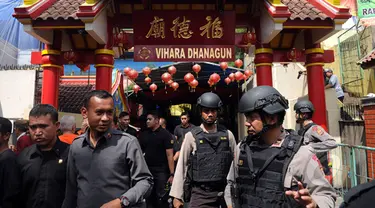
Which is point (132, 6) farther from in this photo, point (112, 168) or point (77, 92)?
point (77, 92)

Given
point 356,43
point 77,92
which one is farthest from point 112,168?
point 77,92

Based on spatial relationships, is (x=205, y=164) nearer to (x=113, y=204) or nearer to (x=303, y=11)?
(x=113, y=204)

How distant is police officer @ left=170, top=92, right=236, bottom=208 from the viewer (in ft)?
11.2

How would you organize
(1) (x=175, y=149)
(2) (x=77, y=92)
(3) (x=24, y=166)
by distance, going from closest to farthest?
(3) (x=24, y=166), (1) (x=175, y=149), (2) (x=77, y=92)

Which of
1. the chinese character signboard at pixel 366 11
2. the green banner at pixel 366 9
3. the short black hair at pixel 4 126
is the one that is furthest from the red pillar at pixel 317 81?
the green banner at pixel 366 9

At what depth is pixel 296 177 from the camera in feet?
6.18

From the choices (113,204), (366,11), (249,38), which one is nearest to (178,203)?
(113,204)

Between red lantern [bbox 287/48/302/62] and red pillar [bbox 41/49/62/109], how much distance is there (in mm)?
4748

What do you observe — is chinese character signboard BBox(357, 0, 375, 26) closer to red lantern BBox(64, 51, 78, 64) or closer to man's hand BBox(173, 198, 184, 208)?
red lantern BBox(64, 51, 78, 64)

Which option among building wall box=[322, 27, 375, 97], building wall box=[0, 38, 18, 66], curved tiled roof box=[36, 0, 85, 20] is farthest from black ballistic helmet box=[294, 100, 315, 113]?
building wall box=[0, 38, 18, 66]

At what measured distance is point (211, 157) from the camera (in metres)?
3.52

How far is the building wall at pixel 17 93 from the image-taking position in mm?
10820

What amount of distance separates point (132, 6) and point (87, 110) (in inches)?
166

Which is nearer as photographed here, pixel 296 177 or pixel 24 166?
pixel 296 177
